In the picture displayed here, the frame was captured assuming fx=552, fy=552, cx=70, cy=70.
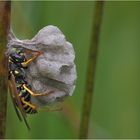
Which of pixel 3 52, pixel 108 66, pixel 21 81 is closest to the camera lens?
pixel 3 52

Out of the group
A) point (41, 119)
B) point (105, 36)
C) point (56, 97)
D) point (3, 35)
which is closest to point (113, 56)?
Answer: point (105, 36)

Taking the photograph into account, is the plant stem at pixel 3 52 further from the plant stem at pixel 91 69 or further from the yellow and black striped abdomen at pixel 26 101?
the plant stem at pixel 91 69

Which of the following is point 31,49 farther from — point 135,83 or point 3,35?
point 135,83

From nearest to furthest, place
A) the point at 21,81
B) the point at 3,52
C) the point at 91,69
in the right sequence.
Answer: the point at 3,52 < the point at 21,81 < the point at 91,69

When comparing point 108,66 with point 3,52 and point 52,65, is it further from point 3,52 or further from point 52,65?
point 3,52

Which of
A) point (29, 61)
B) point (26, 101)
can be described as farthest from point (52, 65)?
point (26, 101)
